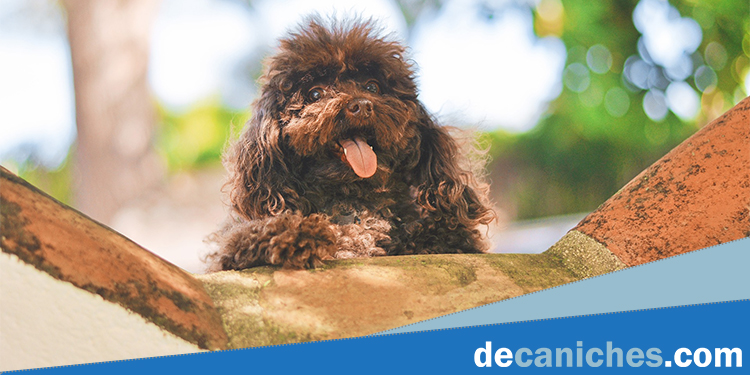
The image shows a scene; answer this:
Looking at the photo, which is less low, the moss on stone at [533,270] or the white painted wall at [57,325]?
the moss on stone at [533,270]

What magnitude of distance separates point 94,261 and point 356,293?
3.26ft

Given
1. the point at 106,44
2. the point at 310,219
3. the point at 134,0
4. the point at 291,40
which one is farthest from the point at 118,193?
the point at 310,219

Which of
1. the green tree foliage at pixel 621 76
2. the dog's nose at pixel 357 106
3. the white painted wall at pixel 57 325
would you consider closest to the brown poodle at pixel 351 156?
the dog's nose at pixel 357 106

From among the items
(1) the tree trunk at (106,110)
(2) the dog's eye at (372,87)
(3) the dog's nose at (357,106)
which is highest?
(1) the tree trunk at (106,110)

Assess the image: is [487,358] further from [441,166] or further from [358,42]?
[358,42]

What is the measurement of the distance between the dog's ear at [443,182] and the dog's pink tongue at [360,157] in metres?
0.46

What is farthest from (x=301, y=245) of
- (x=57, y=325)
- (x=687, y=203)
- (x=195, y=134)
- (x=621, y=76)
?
(x=195, y=134)

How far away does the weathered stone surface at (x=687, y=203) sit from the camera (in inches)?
114

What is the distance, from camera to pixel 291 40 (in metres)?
3.42

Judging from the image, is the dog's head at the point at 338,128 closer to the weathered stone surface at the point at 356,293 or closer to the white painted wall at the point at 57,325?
the weathered stone surface at the point at 356,293

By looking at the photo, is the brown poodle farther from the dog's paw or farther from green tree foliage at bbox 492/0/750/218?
green tree foliage at bbox 492/0/750/218

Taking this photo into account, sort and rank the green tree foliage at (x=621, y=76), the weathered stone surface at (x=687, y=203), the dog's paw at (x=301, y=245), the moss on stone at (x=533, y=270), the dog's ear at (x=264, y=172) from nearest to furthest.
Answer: the dog's paw at (x=301, y=245) < the moss on stone at (x=533, y=270) < the weathered stone surface at (x=687, y=203) < the dog's ear at (x=264, y=172) < the green tree foliage at (x=621, y=76)

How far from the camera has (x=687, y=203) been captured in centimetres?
296

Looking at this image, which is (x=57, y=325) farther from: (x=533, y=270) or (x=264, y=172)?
(x=533, y=270)
